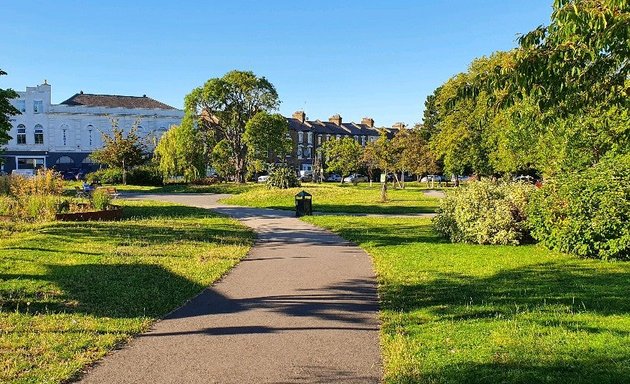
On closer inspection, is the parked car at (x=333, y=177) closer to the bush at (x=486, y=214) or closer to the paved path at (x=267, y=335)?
the bush at (x=486, y=214)

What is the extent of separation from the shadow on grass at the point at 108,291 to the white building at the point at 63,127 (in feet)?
176

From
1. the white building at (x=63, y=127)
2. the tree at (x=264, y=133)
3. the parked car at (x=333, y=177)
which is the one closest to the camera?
the tree at (x=264, y=133)

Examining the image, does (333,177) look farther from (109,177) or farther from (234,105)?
(109,177)

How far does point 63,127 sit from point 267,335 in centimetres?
6390

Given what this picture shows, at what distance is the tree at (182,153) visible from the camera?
42312 mm

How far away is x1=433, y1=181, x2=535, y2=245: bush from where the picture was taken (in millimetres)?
11906

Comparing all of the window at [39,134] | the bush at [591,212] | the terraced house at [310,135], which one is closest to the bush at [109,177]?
the window at [39,134]

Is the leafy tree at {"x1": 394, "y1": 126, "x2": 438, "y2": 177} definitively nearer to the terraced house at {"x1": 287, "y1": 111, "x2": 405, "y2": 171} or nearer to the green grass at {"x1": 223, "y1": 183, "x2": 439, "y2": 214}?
the green grass at {"x1": 223, "y1": 183, "x2": 439, "y2": 214}

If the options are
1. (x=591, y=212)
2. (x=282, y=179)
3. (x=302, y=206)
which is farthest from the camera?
(x=282, y=179)

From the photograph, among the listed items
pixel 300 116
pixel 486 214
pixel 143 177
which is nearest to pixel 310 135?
pixel 300 116

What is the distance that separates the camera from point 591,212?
9.84 meters

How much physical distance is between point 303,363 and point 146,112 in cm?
6341

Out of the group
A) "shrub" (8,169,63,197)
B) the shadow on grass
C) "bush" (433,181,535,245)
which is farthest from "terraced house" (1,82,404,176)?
the shadow on grass

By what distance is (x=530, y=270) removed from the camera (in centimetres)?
872
